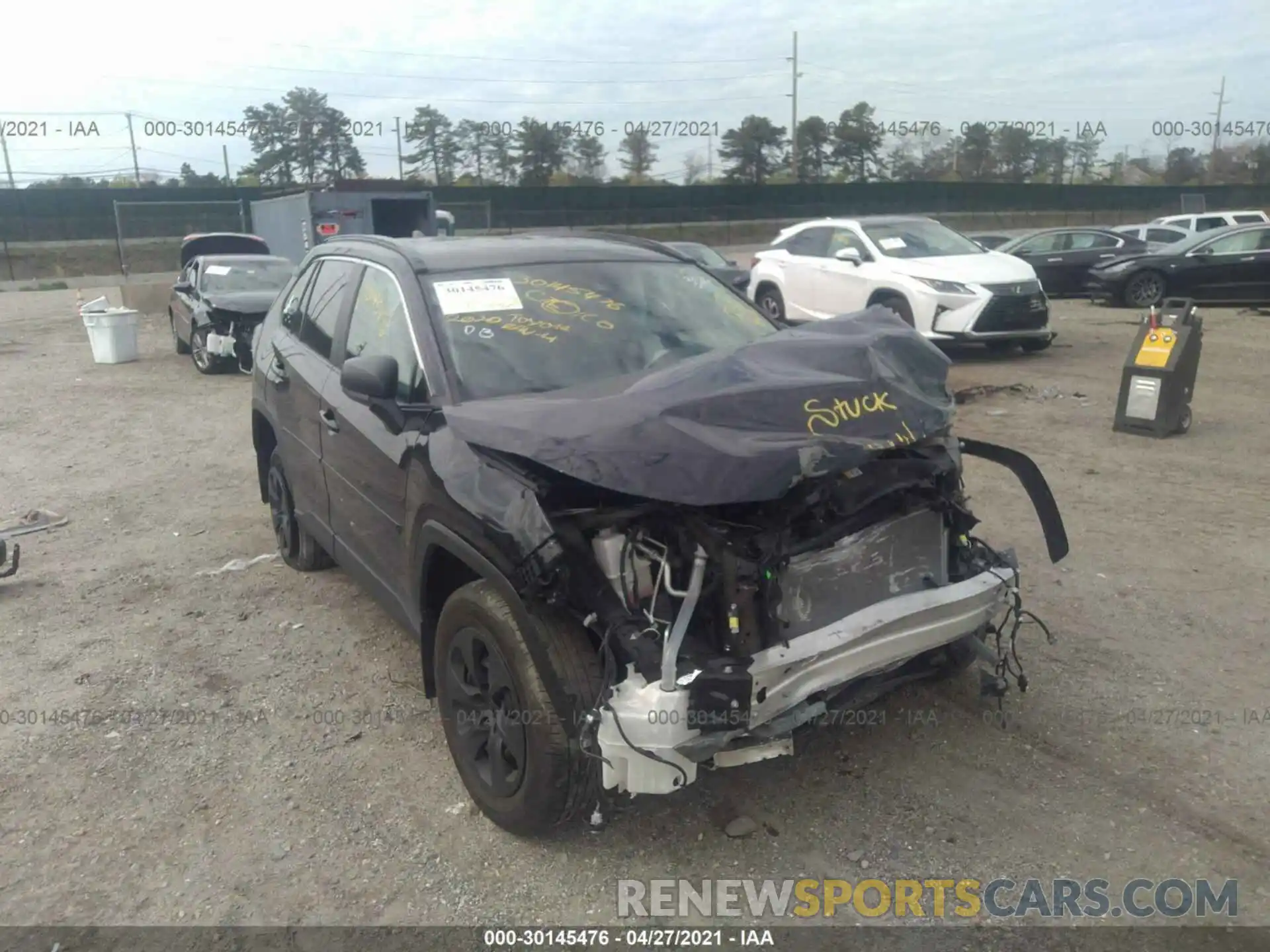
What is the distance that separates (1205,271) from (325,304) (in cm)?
1505

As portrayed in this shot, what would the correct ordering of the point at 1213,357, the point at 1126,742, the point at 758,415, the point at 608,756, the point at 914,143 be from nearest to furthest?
the point at 608,756 < the point at 758,415 < the point at 1126,742 < the point at 1213,357 < the point at 914,143

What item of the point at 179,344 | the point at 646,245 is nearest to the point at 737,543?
the point at 646,245

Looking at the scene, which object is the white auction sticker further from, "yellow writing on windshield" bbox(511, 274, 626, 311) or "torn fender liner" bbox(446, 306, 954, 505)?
"torn fender liner" bbox(446, 306, 954, 505)

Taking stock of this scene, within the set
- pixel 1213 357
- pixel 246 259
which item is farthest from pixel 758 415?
pixel 246 259

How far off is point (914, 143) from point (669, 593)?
60.4m

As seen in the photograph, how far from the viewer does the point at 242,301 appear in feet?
43.5

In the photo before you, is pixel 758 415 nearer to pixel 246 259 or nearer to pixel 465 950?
pixel 465 950

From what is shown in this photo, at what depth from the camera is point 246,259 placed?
14594mm

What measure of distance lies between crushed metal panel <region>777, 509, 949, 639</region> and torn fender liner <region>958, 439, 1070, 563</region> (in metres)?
0.42

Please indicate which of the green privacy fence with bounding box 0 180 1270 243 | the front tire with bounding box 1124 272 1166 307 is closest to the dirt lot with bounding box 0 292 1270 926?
the front tire with bounding box 1124 272 1166 307

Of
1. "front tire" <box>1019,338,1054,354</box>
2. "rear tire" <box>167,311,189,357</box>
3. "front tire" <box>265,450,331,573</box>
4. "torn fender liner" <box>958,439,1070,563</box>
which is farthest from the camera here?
"rear tire" <box>167,311,189,357</box>

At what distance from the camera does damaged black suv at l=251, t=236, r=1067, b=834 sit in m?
2.78

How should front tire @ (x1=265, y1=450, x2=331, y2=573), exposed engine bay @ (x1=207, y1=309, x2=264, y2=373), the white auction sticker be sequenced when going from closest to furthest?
the white auction sticker, front tire @ (x1=265, y1=450, x2=331, y2=573), exposed engine bay @ (x1=207, y1=309, x2=264, y2=373)

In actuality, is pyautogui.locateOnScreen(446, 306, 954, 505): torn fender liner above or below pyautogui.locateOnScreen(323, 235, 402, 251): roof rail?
below
